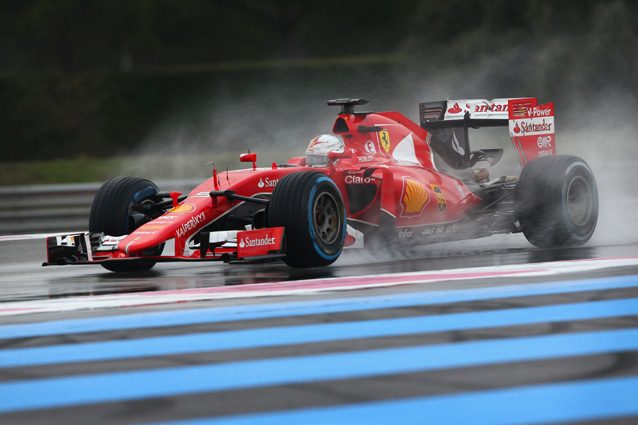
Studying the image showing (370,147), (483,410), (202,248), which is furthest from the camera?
(370,147)

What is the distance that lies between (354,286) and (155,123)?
76.9 ft

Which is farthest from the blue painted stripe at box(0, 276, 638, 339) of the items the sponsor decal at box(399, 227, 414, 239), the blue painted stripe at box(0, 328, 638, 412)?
the sponsor decal at box(399, 227, 414, 239)

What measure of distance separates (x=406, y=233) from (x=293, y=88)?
21464mm

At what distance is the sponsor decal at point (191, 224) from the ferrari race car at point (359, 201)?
0.03 ft

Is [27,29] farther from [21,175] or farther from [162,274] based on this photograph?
[162,274]

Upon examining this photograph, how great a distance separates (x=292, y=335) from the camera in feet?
19.6

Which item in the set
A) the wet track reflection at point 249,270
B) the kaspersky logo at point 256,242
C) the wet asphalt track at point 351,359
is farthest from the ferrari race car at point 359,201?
the wet asphalt track at point 351,359

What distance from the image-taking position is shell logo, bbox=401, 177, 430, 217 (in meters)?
9.99

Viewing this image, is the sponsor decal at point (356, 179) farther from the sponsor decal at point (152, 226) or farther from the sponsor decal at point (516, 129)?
the sponsor decal at point (516, 129)

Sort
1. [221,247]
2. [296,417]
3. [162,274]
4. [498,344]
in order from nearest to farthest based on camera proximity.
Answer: [296,417]
[498,344]
[221,247]
[162,274]

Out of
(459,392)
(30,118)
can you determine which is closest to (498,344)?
(459,392)

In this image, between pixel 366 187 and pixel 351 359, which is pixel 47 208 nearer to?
pixel 366 187

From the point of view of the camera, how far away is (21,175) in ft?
69.0

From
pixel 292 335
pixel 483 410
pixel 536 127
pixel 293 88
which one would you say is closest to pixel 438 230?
pixel 536 127
